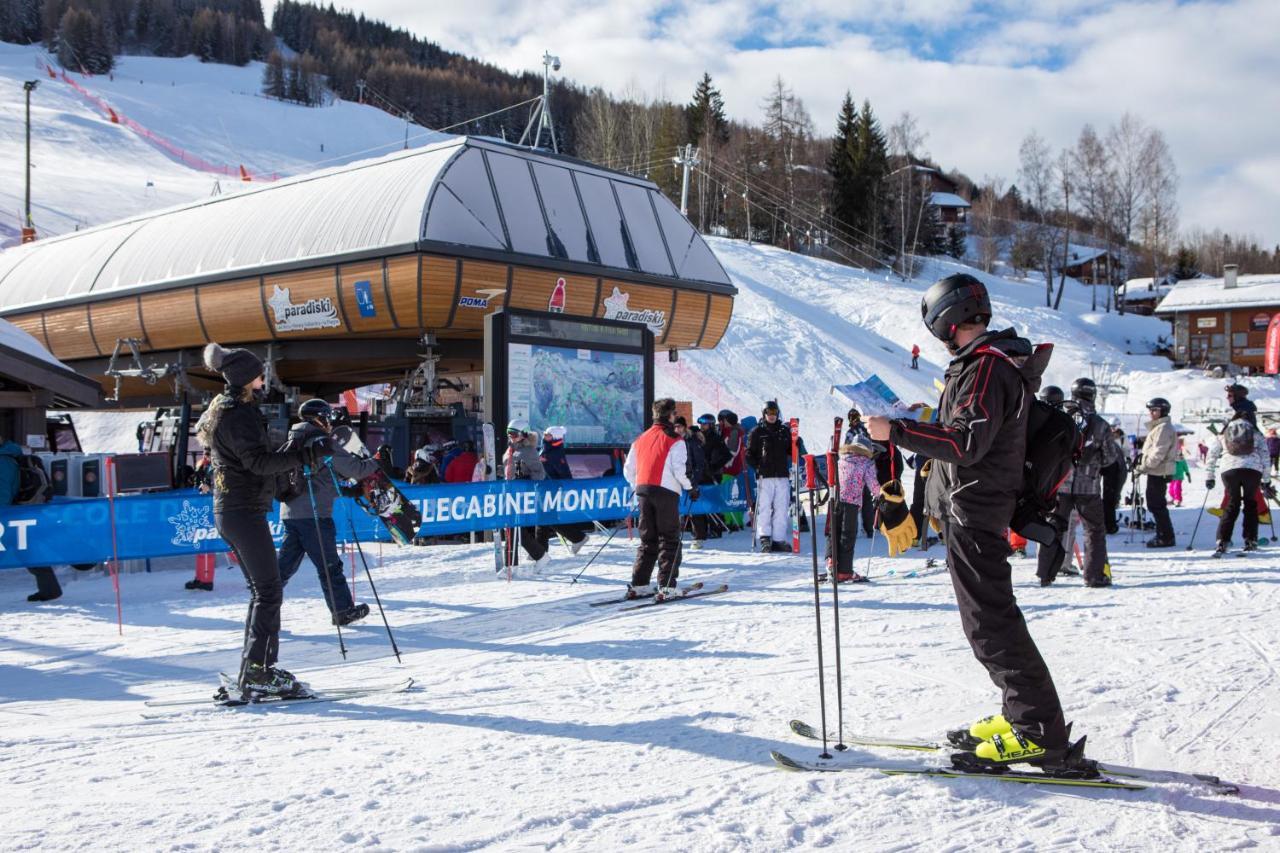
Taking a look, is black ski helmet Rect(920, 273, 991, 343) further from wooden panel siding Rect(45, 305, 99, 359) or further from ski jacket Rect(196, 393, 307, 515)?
wooden panel siding Rect(45, 305, 99, 359)

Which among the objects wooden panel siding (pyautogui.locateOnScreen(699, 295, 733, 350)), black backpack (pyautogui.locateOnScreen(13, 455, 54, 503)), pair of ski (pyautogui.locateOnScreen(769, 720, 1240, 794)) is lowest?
pair of ski (pyautogui.locateOnScreen(769, 720, 1240, 794))

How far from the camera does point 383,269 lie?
621 inches

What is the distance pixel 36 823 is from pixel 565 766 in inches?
77.0

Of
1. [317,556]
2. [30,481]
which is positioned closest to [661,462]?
[317,556]

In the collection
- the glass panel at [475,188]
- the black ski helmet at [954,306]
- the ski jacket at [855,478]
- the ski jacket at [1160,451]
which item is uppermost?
the glass panel at [475,188]

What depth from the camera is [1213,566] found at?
9453 mm

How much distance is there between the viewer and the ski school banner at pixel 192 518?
8336mm

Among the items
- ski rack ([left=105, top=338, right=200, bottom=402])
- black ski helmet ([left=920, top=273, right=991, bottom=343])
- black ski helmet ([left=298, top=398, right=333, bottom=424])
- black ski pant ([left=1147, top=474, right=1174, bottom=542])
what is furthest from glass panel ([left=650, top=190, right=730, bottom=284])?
black ski helmet ([left=920, top=273, right=991, bottom=343])

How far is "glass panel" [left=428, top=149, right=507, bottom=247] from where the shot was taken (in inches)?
628

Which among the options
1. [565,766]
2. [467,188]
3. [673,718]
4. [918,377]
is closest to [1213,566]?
[673,718]

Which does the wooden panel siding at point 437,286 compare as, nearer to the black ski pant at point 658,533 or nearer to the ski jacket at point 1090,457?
the black ski pant at point 658,533

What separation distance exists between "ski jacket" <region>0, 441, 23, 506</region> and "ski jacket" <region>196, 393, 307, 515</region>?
4.88 metres

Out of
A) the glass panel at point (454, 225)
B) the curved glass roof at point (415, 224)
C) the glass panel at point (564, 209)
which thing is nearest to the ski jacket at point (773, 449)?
the curved glass roof at point (415, 224)

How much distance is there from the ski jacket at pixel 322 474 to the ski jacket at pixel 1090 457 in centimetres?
579
